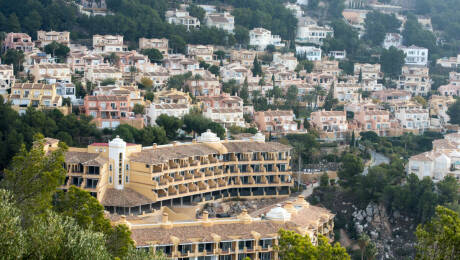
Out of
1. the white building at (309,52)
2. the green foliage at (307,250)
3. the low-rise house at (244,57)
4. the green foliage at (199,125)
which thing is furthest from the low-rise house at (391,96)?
the green foliage at (307,250)

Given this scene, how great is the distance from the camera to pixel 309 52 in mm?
84750

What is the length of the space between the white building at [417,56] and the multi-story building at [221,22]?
17.7m

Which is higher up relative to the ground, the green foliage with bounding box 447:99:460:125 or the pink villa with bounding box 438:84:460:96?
the pink villa with bounding box 438:84:460:96

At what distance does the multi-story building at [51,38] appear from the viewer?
71812 millimetres

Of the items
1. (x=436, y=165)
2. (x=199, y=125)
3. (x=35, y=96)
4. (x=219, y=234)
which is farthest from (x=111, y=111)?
(x=219, y=234)

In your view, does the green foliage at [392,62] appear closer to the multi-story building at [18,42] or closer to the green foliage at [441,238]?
the multi-story building at [18,42]

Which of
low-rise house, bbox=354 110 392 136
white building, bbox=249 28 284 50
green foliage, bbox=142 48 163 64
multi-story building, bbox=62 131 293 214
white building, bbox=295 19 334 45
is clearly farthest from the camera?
white building, bbox=295 19 334 45

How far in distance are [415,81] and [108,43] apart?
27973 mm

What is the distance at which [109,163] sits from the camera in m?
46.0

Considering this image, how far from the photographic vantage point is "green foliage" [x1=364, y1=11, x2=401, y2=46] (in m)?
94.2

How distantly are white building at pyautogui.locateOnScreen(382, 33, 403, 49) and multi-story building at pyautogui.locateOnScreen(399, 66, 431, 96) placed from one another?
9891 mm

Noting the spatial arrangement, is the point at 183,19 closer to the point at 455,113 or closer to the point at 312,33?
the point at 312,33

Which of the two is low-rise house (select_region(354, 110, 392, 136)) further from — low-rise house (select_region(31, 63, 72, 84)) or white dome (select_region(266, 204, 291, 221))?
white dome (select_region(266, 204, 291, 221))

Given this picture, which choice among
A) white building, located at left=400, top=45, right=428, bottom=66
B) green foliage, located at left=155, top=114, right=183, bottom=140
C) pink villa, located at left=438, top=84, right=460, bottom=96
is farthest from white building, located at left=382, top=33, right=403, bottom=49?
green foliage, located at left=155, top=114, right=183, bottom=140
